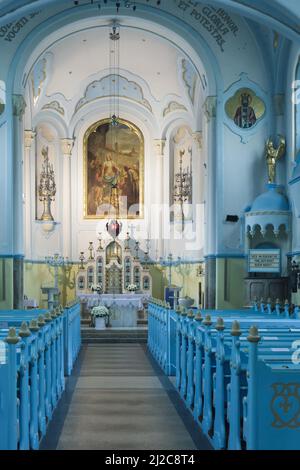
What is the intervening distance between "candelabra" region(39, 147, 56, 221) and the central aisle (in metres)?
11.3

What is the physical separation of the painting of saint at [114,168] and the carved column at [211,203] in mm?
6916

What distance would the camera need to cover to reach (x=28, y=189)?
21234mm

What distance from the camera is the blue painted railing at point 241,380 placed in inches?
164

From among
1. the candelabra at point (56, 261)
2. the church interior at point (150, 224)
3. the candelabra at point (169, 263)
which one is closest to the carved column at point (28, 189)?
the church interior at point (150, 224)

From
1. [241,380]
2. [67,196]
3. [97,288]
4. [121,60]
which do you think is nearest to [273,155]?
[97,288]

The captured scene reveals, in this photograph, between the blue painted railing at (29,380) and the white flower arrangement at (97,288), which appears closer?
the blue painted railing at (29,380)

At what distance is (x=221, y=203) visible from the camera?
16203 mm

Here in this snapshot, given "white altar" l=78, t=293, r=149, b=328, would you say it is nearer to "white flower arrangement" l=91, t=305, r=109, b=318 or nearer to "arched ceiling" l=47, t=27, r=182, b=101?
"white flower arrangement" l=91, t=305, r=109, b=318

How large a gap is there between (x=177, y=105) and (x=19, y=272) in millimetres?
8556

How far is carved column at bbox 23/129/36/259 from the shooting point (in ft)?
68.1

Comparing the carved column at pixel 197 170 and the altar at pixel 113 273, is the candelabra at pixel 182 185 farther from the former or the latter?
the altar at pixel 113 273

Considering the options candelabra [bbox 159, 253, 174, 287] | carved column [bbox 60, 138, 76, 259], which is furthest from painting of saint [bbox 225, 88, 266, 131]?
carved column [bbox 60, 138, 76, 259]

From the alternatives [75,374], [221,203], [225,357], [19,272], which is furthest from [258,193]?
[225,357]

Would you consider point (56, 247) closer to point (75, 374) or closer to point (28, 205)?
point (28, 205)
